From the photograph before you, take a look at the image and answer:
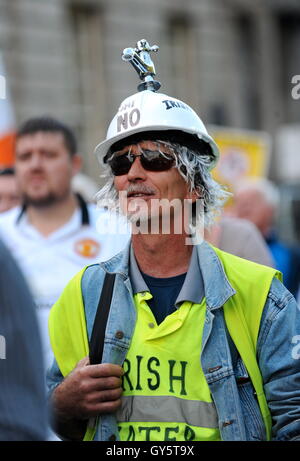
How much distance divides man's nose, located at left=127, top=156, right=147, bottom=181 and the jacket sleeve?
1.75 ft

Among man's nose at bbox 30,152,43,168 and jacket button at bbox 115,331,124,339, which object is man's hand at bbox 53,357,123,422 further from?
man's nose at bbox 30,152,43,168

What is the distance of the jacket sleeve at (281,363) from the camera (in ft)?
8.68

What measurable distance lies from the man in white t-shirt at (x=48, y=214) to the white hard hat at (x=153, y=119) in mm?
1348

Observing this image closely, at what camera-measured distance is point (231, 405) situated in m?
2.64

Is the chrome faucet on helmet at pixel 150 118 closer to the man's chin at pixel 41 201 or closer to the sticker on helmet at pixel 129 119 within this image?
the sticker on helmet at pixel 129 119

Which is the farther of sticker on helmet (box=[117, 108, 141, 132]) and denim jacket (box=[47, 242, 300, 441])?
sticker on helmet (box=[117, 108, 141, 132])

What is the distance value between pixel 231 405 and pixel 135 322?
0.37m

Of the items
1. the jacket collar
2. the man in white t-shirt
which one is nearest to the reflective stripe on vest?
the jacket collar

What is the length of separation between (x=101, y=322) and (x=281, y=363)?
54 centimetres

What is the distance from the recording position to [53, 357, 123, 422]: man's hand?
2.69 m

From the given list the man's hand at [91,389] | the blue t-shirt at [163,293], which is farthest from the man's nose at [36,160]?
the man's hand at [91,389]

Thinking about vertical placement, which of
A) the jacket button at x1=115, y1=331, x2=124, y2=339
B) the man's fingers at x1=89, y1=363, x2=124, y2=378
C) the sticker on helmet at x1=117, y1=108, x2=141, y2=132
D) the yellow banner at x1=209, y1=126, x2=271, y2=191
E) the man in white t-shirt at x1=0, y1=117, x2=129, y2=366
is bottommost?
the man's fingers at x1=89, y1=363, x2=124, y2=378

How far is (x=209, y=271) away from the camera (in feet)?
9.20

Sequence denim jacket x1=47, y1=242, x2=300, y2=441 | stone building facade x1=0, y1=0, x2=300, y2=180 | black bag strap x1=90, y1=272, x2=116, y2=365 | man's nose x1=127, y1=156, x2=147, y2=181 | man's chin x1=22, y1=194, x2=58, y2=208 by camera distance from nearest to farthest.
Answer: denim jacket x1=47, y1=242, x2=300, y2=441 < black bag strap x1=90, y1=272, x2=116, y2=365 < man's nose x1=127, y1=156, x2=147, y2=181 < man's chin x1=22, y1=194, x2=58, y2=208 < stone building facade x1=0, y1=0, x2=300, y2=180
